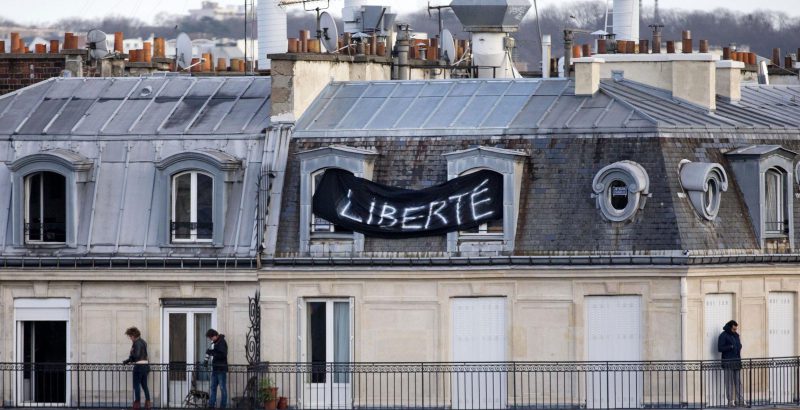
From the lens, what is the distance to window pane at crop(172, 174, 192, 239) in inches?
2000

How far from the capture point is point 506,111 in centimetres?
5084

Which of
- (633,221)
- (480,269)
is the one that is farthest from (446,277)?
(633,221)

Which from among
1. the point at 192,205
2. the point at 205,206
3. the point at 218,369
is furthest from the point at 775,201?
the point at 192,205

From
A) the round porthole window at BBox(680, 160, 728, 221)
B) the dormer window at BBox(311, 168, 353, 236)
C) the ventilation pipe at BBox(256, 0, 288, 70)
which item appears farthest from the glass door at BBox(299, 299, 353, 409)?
the ventilation pipe at BBox(256, 0, 288, 70)

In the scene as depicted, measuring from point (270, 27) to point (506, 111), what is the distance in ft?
118

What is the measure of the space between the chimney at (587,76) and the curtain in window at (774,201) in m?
4.26

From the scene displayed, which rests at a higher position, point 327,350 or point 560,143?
point 560,143

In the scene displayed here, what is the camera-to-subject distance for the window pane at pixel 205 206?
1996 inches

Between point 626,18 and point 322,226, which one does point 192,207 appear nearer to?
point 322,226

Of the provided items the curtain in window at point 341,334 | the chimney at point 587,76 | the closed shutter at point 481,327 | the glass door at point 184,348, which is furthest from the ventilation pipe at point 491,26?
the glass door at point 184,348

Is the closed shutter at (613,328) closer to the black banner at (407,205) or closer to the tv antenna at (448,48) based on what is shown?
the black banner at (407,205)

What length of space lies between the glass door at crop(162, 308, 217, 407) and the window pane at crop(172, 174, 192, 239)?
67.6 inches

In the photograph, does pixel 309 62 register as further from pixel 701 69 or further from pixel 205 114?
pixel 701 69

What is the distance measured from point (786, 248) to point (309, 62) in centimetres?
1149
